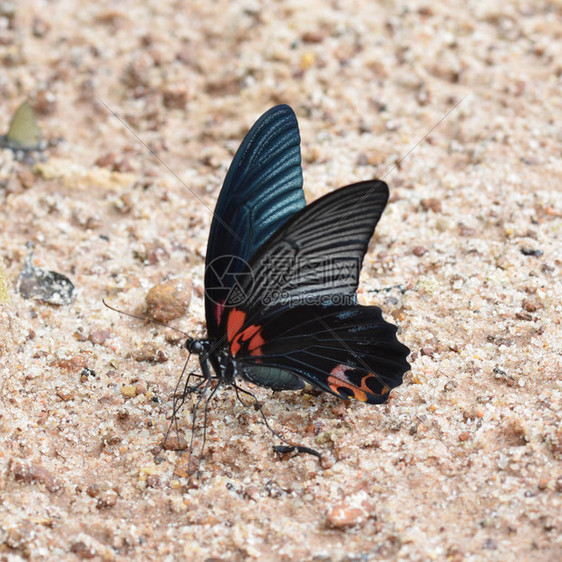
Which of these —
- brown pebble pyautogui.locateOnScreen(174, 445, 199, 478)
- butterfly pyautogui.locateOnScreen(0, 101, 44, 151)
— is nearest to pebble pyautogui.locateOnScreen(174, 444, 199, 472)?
brown pebble pyautogui.locateOnScreen(174, 445, 199, 478)

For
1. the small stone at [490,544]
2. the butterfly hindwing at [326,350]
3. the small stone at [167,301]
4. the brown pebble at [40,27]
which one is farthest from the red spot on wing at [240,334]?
the brown pebble at [40,27]

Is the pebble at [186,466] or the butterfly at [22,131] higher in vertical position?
the butterfly at [22,131]

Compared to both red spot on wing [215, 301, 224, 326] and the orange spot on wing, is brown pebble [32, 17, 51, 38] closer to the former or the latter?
red spot on wing [215, 301, 224, 326]

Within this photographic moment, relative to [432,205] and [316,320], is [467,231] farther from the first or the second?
[316,320]

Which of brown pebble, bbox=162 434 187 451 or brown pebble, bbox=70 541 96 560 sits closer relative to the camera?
brown pebble, bbox=70 541 96 560

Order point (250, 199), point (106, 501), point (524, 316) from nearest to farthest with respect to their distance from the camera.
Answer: point (106, 501) < point (250, 199) < point (524, 316)

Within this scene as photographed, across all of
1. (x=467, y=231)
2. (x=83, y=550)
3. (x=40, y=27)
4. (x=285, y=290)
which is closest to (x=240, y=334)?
(x=285, y=290)

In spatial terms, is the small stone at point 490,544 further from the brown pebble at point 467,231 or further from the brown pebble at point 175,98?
the brown pebble at point 175,98
